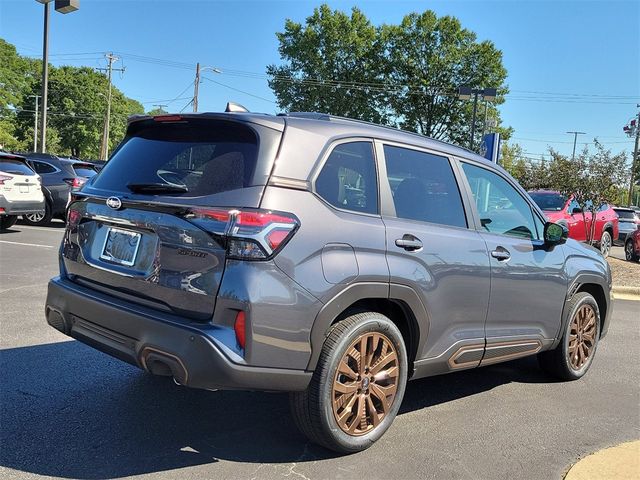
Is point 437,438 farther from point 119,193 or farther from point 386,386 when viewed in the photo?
point 119,193

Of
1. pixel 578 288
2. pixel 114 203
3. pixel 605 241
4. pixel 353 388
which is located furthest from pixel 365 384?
pixel 605 241

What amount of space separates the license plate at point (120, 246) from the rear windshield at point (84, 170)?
11.7m

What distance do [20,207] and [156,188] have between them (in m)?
9.93

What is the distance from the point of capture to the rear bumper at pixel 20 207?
11141 mm

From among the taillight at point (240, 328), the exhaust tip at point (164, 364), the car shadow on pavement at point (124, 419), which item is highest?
the taillight at point (240, 328)

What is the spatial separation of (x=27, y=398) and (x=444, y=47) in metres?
40.2

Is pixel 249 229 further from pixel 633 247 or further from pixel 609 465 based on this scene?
pixel 633 247

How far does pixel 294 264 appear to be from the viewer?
9.04ft

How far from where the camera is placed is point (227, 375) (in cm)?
266

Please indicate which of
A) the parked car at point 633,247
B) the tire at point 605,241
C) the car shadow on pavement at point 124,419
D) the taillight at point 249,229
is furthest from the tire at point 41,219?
the parked car at point 633,247

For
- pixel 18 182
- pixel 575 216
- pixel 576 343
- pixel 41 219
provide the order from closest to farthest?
1. pixel 576 343
2. pixel 18 182
3. pixel 575 216
4. pixel 41 219

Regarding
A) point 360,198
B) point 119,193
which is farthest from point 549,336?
point 119,193

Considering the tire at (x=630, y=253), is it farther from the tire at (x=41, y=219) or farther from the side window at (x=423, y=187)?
the tire at (x=41, y=219)

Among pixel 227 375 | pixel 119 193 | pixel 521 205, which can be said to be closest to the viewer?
pixel 227 375
